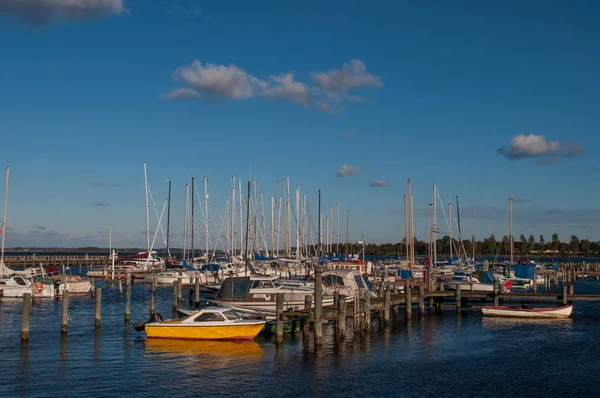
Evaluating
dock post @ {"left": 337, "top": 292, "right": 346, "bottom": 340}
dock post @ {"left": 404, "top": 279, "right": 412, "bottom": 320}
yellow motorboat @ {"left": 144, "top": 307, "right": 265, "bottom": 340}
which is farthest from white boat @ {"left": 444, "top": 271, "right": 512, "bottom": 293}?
yellow motorboat @ {"left": 144, "top": 307, "right": 265, "bottom": 340}

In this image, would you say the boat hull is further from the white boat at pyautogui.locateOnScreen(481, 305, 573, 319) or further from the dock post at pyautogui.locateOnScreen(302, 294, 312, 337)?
the white boat at pyautogui.locateOnScreen(481, 305, 573, 319)

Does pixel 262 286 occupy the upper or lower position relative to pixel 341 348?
upper

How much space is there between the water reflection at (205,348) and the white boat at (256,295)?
662 centimetres

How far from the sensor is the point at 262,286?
41.5 meters

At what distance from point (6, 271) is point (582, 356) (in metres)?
51.7

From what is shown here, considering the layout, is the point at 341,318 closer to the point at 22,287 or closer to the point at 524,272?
the point at 22,287

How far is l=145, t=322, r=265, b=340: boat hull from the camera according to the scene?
3319cm

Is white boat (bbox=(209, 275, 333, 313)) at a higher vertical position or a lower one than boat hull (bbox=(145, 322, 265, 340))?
higher

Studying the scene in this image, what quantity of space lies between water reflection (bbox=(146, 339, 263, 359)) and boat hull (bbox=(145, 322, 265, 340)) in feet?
0.83

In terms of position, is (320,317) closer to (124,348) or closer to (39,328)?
(124,348)

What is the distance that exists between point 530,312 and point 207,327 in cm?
2402

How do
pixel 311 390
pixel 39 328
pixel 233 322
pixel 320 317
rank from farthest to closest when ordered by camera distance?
pixel 39 328 → pixel 233 322 → pixel 320 317 → pixel 311 390

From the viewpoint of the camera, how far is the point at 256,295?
134 feet

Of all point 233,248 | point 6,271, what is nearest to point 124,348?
point 6,271
